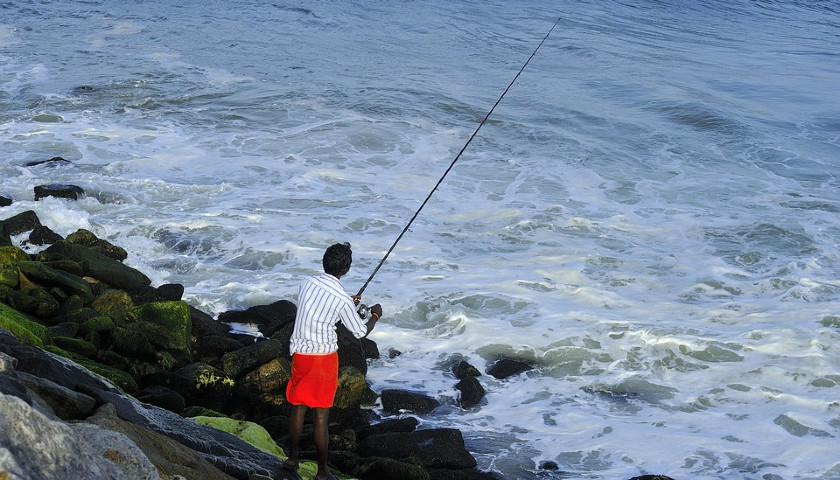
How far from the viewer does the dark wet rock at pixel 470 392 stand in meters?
6.35

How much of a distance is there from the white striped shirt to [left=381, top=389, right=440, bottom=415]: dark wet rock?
2.16m

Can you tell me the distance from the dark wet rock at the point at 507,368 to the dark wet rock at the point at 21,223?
4712 mm

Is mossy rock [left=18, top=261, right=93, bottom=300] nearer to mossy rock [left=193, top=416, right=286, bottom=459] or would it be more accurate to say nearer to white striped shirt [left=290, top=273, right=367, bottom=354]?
mossy rock [left=193, top=416, right=286, bottom=459]

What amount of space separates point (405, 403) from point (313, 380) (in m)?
2.15

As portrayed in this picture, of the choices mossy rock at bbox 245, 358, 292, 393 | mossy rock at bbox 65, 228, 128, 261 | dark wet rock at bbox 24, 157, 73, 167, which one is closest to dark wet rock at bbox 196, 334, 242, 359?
mossy rock at bbox 245, 358, 292, 393

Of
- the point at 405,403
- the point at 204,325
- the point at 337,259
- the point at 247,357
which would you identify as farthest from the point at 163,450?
the point at 204,325

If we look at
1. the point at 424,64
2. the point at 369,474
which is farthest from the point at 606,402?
the point at 424,64

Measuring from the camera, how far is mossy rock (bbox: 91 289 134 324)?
6684 millimetres

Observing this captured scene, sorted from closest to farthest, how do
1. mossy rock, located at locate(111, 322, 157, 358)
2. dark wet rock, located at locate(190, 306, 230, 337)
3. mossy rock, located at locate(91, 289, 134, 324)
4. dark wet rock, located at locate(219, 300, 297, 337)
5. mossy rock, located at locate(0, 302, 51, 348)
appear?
mossy rock, located at locate(0, 302, 51, 348), mossy rock, located at locate(111, 322, 157, 358), mossy rock, located at locate(91, 289, 134, 324), dark wet rock, located at locate(190, 306, 230, 337), dark wet rock, located at locate(219, 300, 297, 337)

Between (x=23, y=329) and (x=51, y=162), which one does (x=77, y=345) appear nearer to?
(x=23, y=329)

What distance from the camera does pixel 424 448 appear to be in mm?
5297

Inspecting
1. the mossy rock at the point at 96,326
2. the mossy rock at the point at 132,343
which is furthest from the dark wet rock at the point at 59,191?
the mossy rock at the point at 132,343

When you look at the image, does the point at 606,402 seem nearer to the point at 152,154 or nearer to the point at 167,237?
the point at 167,237

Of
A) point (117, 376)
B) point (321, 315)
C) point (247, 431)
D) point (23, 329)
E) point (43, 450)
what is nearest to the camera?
point (43, 450)
